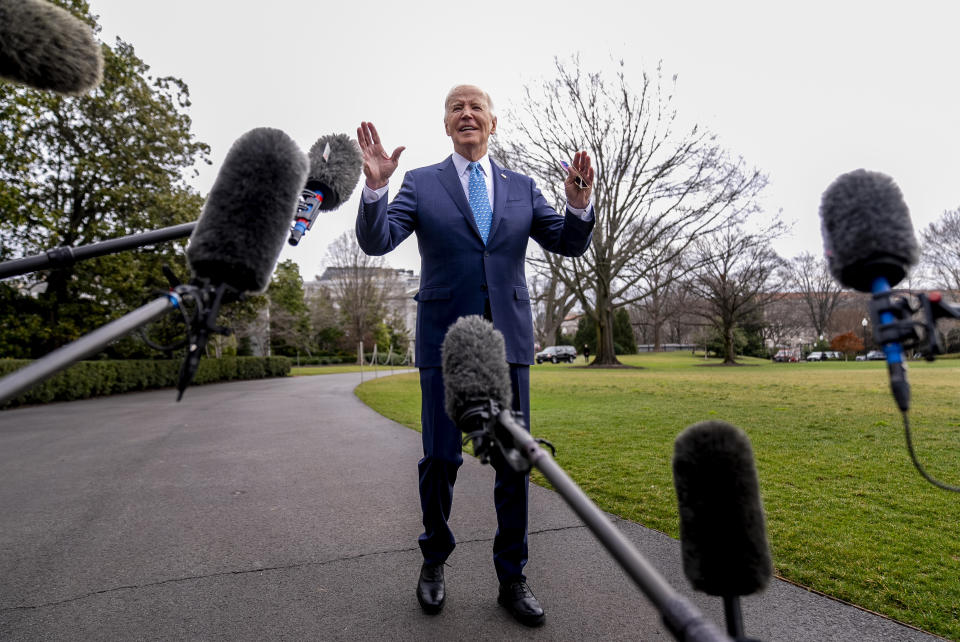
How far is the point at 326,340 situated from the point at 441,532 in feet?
176

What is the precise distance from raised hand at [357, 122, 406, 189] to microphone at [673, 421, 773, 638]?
167 centimetres

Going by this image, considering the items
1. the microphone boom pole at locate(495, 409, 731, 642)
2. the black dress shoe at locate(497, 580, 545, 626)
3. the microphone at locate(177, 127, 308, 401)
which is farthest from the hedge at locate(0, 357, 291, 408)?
the microphone boom pole at locate(495, 409, 731, 642)

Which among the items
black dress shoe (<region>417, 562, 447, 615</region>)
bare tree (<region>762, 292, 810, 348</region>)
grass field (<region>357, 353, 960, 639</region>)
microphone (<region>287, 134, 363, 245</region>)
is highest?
bare tree (<region>762, 292, 810, 348</region>)

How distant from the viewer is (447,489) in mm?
2660

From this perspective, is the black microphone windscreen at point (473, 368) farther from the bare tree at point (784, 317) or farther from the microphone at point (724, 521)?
the bare tree at point (784, 317)

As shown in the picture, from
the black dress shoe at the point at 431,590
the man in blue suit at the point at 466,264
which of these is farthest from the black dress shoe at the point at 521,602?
the black dress shoe at the point at 431,590

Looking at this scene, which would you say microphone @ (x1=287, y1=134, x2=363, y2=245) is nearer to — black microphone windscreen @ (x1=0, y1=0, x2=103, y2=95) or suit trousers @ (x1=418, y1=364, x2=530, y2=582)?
black microphone windscreen @ (x1=0, y1=0, x2=103, y2=95)

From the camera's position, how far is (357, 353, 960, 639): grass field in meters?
2.66

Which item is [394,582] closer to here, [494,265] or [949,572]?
[494,265]

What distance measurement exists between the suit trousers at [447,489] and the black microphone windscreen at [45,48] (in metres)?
1.73

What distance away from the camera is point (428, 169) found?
9.58 ft

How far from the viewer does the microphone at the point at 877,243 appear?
1027 millimetres

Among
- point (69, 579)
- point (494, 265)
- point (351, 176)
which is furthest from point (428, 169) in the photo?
point (69, 579)

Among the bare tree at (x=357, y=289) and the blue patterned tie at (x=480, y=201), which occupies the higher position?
the bare tree at (x=357, y=289)
